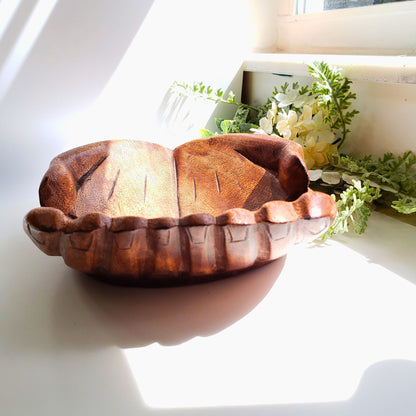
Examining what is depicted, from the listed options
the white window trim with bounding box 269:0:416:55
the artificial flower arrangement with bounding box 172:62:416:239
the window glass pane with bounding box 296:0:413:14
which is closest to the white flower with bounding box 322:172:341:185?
the artificial flower arrangement with bounding box 172:62:416:239

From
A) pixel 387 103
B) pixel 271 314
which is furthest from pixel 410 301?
pixel 387 103

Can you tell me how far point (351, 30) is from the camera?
987mm

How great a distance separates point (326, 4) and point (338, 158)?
49 cm

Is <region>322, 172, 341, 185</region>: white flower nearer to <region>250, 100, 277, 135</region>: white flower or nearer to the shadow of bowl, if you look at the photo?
<region>250, 100, 277, 135</region>: white flower

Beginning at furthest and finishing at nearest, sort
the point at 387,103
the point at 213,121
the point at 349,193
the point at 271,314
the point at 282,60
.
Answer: the point at 213,121 → the point at 282,60 → the point at 387,103 → the point at 349,193 → the point at 271,314

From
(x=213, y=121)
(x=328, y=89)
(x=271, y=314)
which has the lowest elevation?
(x=271, y=314)

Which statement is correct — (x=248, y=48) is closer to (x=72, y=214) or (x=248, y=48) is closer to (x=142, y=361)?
(x=72, y=214)

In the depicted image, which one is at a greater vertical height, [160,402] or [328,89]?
[328,89]

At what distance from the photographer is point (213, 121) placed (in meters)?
1.20

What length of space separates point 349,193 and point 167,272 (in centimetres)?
40

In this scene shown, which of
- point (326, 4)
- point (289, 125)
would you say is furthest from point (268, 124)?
point (326, 4)

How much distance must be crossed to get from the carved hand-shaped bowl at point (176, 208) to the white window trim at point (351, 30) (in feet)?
1.44

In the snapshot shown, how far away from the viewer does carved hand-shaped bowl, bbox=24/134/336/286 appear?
0.45 meters

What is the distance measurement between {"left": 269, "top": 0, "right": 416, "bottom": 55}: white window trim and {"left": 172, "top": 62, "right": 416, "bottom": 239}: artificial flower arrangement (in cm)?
14
